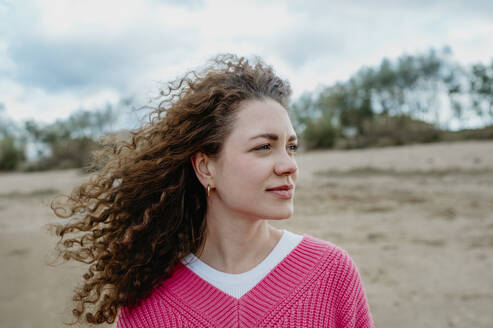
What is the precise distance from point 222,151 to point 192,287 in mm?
636

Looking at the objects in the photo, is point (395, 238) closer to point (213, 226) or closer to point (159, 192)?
point (213, 226)

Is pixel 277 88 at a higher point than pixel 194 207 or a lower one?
higher

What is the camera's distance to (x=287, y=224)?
7.88 m

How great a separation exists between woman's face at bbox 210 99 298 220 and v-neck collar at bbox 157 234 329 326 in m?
0.24

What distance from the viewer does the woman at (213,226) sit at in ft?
5.92

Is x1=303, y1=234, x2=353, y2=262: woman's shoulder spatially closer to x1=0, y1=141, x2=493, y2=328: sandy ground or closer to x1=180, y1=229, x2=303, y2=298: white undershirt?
x1=180, y1=229, x2=303, y2=298: white undershirt

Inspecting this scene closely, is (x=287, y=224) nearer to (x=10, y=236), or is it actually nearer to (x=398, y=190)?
(x=398, y=190)

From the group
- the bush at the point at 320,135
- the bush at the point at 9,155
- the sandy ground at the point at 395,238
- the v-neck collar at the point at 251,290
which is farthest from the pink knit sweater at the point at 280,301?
the bush at the point at 9,155

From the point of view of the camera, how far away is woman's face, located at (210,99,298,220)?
1.80 metres

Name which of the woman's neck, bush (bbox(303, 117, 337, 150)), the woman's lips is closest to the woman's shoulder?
Result: the woman's neck

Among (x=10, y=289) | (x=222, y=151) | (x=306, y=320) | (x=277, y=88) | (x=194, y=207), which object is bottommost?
(x=10, y=289)

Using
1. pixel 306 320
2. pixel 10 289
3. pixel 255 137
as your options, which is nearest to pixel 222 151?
pixel 255 137

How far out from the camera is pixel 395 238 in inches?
261

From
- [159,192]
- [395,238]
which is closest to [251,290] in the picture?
[159,192]
